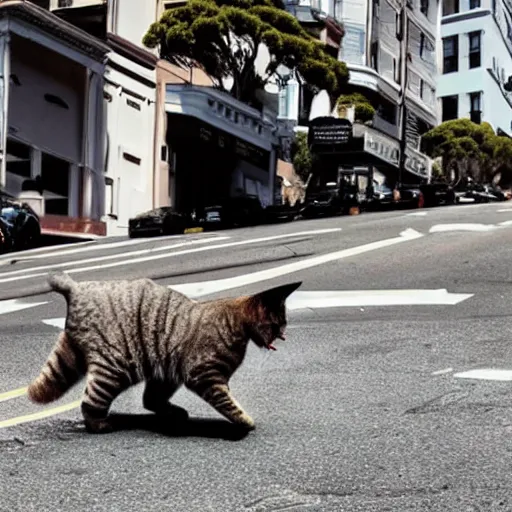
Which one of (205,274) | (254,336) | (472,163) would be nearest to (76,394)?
(254,336)

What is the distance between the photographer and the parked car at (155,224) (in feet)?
97.2

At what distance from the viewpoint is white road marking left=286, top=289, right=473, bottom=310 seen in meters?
10.4

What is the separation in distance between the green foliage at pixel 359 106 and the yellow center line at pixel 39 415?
36.3 meters

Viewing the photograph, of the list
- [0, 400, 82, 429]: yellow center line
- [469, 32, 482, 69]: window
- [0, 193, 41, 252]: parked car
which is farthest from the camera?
[469, 32, 482, 69]: window

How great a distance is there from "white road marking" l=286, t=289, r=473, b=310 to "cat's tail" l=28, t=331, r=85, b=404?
5607mm

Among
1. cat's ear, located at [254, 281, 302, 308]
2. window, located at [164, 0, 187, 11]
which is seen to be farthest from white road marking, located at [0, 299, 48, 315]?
window, located at [164, 0, 187, 11]

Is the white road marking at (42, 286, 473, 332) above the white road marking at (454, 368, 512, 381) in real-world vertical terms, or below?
above

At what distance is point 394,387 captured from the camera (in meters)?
6.34

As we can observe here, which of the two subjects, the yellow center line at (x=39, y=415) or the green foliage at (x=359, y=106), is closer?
the yellow center line at (x=39, y=415)

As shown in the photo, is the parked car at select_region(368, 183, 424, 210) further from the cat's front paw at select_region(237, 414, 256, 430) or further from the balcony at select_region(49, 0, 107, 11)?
the cat's front paw at select_region(237, 414, 256, 430)

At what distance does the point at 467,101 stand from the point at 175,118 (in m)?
18.9

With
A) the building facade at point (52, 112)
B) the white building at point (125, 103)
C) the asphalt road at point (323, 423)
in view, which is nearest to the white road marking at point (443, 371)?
the asphalt road at point (323, 423)

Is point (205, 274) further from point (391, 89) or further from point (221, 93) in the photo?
point (391, 89)

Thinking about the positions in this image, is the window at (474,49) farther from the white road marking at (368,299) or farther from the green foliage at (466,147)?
the white road marking at (368,299)
